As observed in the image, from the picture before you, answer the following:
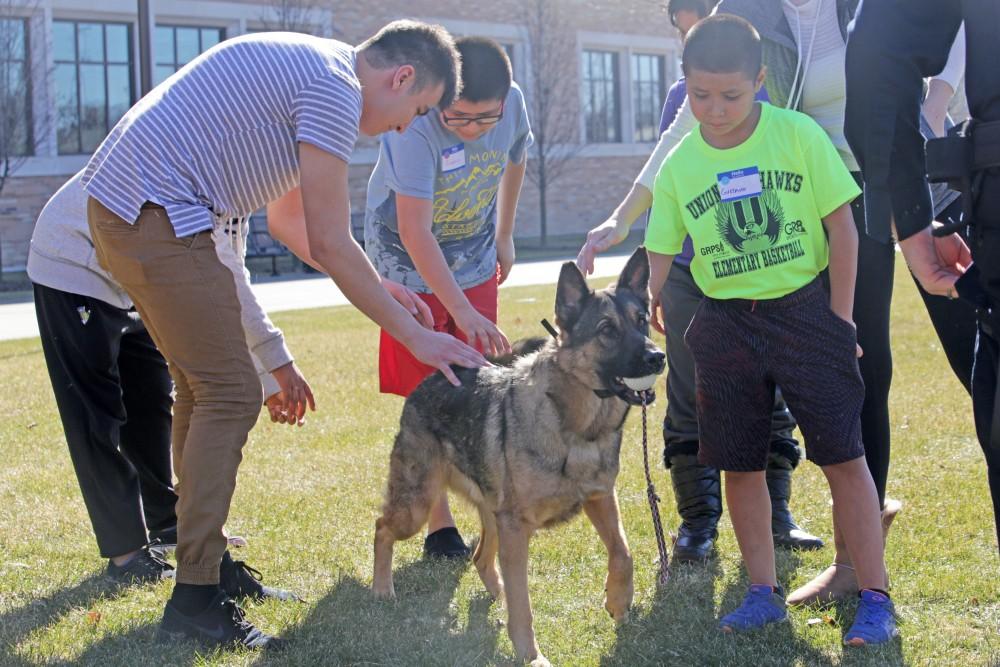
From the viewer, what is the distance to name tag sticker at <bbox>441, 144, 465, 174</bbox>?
196 inches

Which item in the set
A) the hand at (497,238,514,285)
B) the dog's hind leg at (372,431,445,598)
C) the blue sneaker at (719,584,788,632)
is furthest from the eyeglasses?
the blue sneaker at (719,584,788,632)

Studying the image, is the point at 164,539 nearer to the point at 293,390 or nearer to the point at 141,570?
the point at 141,570

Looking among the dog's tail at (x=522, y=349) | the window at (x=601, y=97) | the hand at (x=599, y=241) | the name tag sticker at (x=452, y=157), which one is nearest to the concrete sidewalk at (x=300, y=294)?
the name tag sticker at (x=452, y=157)

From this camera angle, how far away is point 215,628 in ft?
Result: 13.0

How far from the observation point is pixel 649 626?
13.6 feet

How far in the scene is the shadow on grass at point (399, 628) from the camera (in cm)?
394

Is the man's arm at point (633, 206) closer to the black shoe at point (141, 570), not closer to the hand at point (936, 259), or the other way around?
the hand at point (936, 259)

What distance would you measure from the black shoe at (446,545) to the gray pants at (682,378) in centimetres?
108

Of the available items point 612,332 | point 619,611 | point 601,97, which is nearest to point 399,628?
point 619,611

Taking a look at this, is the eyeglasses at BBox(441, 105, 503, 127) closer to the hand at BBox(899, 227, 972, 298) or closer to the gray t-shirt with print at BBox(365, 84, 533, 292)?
the gray t-shirt with print at BBox(365, 84, 533, 292)

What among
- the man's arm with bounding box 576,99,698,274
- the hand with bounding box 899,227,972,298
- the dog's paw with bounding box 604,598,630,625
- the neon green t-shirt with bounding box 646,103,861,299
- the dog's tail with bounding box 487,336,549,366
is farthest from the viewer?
the dog's tail with bounding box 487,336,549,366

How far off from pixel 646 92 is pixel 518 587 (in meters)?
34.6

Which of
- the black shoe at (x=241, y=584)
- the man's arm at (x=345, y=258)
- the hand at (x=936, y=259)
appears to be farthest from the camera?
the black shoe at (x=241, y=584)

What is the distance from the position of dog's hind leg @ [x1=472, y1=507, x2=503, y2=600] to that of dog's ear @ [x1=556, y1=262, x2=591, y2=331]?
963mm
